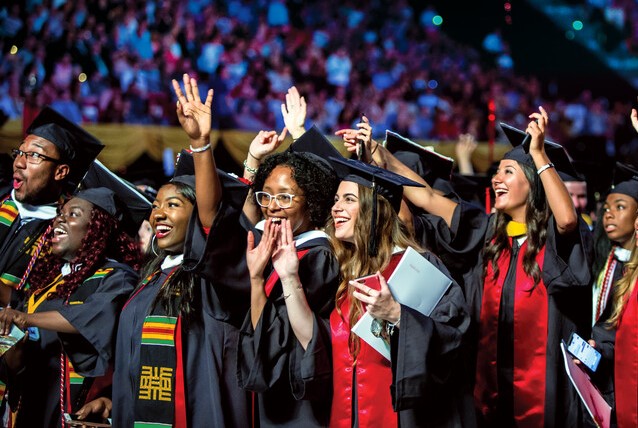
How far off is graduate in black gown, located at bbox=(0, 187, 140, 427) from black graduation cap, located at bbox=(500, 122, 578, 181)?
7.24ft

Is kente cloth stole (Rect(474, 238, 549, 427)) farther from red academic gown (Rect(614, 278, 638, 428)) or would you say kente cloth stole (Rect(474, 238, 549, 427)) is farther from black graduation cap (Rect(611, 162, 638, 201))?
black graduation cap (Rect(611, 162, 638, 201))

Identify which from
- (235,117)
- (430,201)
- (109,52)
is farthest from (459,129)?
(430,201)

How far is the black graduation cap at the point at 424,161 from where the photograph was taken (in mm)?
5109

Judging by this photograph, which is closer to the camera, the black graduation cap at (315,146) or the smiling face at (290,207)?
the smiling face at (290,207)

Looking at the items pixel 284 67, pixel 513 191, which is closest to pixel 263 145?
pixel 513 191

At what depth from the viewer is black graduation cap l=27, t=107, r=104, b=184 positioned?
487 centimetres

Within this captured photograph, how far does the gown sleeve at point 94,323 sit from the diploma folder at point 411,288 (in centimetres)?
145

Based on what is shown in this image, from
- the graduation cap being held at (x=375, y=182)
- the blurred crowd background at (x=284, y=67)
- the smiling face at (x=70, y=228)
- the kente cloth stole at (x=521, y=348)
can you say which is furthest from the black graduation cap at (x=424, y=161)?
the blurred crowd background at (x=284, y=67)

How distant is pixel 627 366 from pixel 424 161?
1820 mm

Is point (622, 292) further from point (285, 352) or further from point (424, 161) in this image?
point (285, 352)

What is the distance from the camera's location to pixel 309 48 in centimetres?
1609

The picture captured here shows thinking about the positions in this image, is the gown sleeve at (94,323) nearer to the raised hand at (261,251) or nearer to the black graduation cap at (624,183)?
the raised hand at (261,251)

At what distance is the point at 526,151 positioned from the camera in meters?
4.55

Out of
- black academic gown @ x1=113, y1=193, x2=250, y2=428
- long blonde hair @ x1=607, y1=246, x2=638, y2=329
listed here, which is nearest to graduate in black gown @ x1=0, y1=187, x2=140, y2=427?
black academic gown @ x1=113, y1=193, x2=250, y2=428
